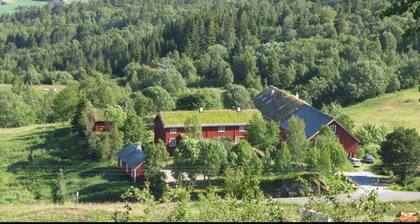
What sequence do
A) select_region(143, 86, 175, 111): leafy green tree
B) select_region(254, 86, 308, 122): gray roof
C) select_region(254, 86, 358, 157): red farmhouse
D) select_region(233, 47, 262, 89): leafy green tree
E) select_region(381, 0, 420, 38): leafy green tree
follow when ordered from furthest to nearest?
select_region(233, 47, 262, 89): leafy green tree
select_region(143, 86, 175, 111): leafy green tree
select_region(254, 86, 308, 122): gray roof
select_region(254, 86, 358, 157): red farmhouse
select_region(381, 0, 420, 38): leafy green tree

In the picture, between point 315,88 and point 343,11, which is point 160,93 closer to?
point 315,88

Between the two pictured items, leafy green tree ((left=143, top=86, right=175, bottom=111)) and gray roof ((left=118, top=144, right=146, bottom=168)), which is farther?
leafy green tree ((left=143, top=86, right=175, bottom=111))

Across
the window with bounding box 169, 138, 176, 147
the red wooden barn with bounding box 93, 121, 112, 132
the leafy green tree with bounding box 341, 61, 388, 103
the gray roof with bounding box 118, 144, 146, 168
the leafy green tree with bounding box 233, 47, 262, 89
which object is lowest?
the gray roof with bounding box 118, 144, 146, 168

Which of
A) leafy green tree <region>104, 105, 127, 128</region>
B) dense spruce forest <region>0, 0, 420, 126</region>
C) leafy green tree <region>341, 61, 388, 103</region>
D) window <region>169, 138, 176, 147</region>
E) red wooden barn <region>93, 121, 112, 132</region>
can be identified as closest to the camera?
window <region>169, 138, 176, 147</region>

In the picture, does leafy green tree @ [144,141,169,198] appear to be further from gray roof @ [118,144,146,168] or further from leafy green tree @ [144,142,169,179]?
gray roof @ [118,144,146,168]

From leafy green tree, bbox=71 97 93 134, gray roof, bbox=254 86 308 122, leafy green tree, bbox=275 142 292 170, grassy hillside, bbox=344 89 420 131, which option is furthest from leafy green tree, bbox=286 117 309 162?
grassy hillside, bbox=344 89 420 131

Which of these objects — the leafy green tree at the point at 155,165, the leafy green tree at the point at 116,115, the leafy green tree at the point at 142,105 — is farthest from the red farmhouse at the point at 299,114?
the leafy green tree at the point at 116,115

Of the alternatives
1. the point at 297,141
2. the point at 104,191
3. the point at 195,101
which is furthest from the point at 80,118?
the point at 297,141
